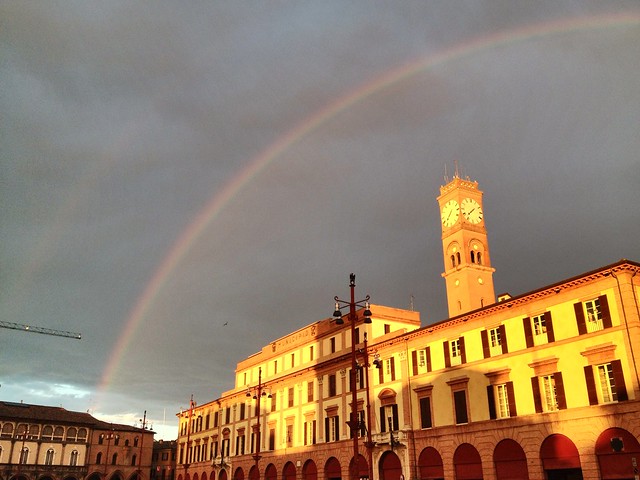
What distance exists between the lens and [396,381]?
5044cm

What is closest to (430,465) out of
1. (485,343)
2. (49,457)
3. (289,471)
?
(485,343)

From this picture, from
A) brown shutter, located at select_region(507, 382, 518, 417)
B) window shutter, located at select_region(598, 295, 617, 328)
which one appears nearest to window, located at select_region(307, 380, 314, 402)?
brown shutter, located at select_region(507, 382, 518, 417)

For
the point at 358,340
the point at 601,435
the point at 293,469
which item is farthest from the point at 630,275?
the point at 293,469

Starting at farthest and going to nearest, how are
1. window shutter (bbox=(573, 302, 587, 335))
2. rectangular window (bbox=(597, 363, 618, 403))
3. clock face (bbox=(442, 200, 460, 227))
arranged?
clock face (bbox=(442, 200, 460, 227)) < window shutter (bbox=(573, 302, 587, 335)) < rectangular window (bbox=(597, 363, 618, 403))

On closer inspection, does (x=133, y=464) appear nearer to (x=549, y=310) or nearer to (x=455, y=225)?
(x=455, y=225)

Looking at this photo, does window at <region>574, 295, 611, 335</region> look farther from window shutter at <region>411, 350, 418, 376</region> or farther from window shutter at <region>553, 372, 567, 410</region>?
window shutter at <region>411, 350, 418, 376</region>

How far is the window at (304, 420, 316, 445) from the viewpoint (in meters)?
Result: 60.7

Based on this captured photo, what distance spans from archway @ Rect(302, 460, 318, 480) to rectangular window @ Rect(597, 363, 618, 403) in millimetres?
33931

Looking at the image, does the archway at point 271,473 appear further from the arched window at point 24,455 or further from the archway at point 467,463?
the arched window at point 24,455

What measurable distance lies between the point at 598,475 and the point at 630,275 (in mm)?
11888

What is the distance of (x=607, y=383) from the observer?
3366 centimetres

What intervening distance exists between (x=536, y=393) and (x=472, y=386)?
5.67 meters

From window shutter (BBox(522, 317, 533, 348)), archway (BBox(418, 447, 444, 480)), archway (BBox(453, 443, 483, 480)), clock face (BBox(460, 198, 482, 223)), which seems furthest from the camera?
clock face (BBox(460, 198, 482, 223))

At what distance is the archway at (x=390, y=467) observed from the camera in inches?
1880
